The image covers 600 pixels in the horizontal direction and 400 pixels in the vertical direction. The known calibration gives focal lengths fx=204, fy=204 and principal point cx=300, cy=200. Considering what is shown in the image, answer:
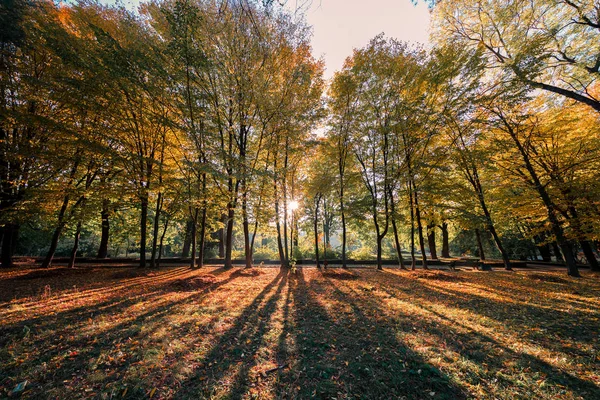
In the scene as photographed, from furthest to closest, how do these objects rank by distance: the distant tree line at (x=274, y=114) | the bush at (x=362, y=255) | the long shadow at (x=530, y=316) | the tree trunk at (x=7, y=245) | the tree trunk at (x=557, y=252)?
the bush at (x=362, y=255) → the tree trunk at (x=557, y=252) → the tree trunk at (x=7, y=245) → the distant tree line at (x=274, y=114) → the long shadow at (x=530, y=316)

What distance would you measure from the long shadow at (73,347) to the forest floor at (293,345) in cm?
2

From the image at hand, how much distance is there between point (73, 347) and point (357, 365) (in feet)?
15.3

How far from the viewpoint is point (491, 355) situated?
346 centimetres

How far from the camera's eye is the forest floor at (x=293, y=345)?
2.66 meters

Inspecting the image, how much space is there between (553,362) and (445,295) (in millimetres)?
4174

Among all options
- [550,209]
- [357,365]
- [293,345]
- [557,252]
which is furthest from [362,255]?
[357,365]

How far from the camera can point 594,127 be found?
1036 centimetres

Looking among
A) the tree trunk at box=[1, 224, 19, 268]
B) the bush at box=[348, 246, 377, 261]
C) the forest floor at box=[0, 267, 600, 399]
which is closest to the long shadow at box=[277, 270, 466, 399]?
the forest floor at box=[0, 267, 600, 399]

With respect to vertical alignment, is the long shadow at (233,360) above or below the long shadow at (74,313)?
below

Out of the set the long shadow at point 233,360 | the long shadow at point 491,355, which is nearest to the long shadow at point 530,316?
the long shadow at point 491,355

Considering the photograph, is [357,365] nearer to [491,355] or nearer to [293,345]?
[293,345]

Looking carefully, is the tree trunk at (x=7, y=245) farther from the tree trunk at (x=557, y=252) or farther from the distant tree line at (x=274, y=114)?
the tree trunk at (x=557, y=252)

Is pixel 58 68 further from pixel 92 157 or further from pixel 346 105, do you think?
pixel 346 105

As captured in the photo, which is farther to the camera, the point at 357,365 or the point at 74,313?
the point at 74,313
